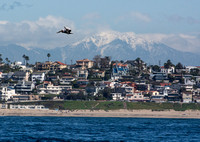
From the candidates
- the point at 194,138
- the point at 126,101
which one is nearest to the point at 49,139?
the point at 194,138

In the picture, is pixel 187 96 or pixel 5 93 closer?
pixel 187 96

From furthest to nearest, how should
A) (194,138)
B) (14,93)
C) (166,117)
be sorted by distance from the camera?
1. (14,93)
2. (166,117)
3. (194,138)

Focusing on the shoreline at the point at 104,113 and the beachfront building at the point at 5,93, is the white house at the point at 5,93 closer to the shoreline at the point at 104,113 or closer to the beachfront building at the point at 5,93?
the beachfront building at the point at 5,93

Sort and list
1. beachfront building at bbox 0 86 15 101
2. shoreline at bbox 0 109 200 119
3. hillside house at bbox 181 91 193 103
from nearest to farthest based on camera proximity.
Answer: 1. shoreline at bbox 0 109 200 119
2. hillside house at bbox 181 91 193 103
3. beachfront building at bbox 0 86 15 101

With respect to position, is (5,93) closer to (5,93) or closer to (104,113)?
(5,93)

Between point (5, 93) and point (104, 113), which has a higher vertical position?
point (5, 93)

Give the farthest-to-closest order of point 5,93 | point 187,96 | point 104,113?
point 5,93 < point 187,96 < point 104,113

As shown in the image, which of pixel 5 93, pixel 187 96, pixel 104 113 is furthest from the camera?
pixel 5 93

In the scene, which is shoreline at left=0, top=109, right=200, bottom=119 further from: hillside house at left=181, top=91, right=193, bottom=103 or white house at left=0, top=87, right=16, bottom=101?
white house at left=0, top=87, right=16, bottom=101

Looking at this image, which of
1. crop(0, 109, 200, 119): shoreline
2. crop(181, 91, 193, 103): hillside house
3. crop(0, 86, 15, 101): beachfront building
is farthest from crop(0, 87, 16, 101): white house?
crop(181, 91, 193, 103): hillside house

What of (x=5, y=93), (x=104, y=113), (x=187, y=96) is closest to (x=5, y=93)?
(x=5, y=93)

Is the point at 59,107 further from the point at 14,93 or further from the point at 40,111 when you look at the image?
the point at 14,93
